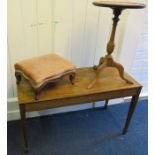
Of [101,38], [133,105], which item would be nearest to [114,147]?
[133,105]

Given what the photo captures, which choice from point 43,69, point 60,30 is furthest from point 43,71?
point 60,30

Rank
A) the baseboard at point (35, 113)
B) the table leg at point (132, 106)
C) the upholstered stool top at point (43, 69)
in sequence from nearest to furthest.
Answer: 1. the upholstered stool top at point (43, 69)
2. the table leg at point (132, 106)
3. the baseboard at point (35, 113)

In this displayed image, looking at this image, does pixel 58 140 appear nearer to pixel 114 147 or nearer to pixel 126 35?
pixel 114 147

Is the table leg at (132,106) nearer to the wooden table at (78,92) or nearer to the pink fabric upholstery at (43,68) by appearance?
the wooden table at (78,92)

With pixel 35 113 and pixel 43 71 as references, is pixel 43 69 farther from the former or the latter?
pixel 35 113

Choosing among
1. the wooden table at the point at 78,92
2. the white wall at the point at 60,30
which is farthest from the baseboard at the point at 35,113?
the wooden table at the point at 78,92

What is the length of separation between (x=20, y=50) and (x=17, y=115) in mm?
581

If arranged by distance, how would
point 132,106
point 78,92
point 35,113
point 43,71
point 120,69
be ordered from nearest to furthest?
point 43,71
point 78,92
point 120,69
point 132,106
point 35,113

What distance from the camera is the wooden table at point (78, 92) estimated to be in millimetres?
1253

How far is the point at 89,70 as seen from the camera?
1607mm

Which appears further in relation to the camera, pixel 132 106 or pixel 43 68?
pixel 132 106

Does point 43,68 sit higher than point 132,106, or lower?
higher

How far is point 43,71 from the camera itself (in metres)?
1.23

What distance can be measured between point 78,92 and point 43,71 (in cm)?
28
